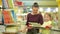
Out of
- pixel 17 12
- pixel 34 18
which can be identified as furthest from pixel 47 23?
pixel 17 12

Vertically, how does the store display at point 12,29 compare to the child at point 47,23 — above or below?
below

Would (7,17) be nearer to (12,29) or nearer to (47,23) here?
(12,29)

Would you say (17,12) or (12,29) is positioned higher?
(17,12)

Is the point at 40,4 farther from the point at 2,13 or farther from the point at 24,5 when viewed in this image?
the point at 2,13

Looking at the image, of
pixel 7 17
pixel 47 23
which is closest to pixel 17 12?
pixel 7 17

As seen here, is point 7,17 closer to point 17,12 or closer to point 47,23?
point 17,12

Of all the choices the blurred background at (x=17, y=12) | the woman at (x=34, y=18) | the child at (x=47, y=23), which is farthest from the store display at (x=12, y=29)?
the child at (x=47, y=23)

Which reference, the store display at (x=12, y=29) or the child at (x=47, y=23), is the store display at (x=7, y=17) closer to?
the store display at (x=12, y=29)

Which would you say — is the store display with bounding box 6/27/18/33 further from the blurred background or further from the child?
the child

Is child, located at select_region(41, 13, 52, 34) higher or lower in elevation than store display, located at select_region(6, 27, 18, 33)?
higher

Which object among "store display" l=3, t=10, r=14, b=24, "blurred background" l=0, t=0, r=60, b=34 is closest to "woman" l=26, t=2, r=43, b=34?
"blurred background" l=0, t=0, r=60, b=34

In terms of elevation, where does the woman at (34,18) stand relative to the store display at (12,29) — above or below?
above

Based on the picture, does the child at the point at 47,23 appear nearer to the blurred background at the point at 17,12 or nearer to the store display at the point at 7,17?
the blurred background at the point at 17,12

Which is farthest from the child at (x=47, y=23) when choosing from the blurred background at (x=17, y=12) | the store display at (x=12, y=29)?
the store display at (x=12, y=29)
